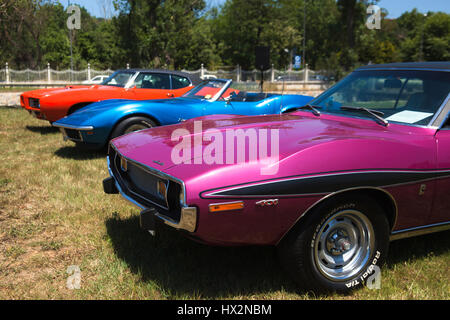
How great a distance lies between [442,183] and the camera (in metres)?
2.67

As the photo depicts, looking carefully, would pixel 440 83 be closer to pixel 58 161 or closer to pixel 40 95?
pixel 58 161

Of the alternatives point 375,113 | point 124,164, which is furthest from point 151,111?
point 375,113

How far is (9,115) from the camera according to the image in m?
11.4

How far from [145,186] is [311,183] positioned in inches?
44.5

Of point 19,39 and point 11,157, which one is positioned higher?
point 19,39

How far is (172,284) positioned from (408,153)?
1.71m

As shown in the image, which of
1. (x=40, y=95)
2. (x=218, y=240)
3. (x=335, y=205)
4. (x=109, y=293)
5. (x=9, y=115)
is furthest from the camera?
(x=9, y=115)

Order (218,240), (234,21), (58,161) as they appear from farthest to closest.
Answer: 1. (234,21)
2. (58,161)
3. (218,240)

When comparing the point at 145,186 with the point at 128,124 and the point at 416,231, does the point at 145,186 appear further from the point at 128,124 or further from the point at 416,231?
the point at 128,124

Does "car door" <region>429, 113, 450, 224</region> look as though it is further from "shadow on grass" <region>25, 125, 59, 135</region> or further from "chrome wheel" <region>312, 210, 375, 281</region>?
"shadow on grass" <region>25, 125, 59, 135</region>

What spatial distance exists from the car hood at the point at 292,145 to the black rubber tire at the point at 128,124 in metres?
2.83

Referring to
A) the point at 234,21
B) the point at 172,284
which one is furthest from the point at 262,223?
the point at 234,21

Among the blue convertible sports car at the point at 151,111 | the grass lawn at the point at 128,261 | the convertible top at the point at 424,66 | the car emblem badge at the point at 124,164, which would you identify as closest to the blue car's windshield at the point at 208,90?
the blue convertible sports car at the point at 151,111
